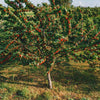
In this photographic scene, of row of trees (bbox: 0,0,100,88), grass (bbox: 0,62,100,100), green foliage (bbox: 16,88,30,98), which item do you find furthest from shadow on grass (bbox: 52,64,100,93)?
row of trees (bbox: 0,0,100,88)

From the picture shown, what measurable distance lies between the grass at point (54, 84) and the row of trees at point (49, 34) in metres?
1.82

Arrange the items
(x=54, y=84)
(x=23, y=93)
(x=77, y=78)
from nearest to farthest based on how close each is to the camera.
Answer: (x=23, y=93) < (x=54, y=84) < (x=77, y=78)

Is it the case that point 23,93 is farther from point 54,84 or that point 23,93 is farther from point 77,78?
point 77,78

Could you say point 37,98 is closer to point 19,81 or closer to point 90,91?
point 19,81

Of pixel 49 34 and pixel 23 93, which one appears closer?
pixel 49 34

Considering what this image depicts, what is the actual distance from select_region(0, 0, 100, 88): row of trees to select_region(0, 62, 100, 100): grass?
182 centimetres

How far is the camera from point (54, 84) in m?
6.59

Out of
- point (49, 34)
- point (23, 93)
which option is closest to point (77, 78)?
point (23, 93)

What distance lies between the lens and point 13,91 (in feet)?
19.4

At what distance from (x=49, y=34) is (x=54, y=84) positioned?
147 inches

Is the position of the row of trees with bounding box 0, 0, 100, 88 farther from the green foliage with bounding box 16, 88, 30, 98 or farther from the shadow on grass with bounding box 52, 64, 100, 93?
the shadow on grass with bounding box 52, 64, 100, 93

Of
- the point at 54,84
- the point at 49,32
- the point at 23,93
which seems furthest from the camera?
the point at 54,84

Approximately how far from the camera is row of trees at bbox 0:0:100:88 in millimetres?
3480

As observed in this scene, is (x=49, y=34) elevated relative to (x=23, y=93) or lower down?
elevated
